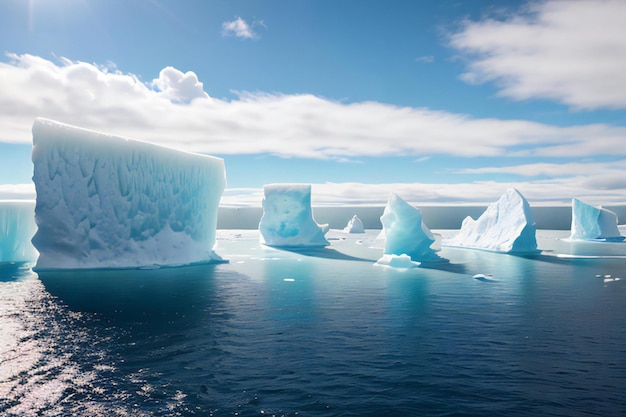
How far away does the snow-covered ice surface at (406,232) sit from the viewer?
19.5m

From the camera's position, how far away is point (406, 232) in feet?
64.5

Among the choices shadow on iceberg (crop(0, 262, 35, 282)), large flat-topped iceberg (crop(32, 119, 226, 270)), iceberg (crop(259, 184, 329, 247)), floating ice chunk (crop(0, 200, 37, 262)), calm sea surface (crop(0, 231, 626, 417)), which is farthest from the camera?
iceberg (crop(259, 184, 329, 247))

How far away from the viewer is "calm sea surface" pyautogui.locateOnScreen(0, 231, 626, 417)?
16.6ft

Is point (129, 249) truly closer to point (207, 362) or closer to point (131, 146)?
point (131, 146)

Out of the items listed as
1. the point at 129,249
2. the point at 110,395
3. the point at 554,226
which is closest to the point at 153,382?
the point at 110,395

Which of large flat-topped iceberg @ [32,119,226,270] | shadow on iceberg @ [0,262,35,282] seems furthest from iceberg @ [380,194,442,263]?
shadow on iceberg @ [0,262,35,282]

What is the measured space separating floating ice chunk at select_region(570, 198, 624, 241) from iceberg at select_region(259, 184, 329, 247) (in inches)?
709

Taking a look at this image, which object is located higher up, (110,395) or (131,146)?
(131,146)

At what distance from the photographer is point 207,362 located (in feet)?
20.9

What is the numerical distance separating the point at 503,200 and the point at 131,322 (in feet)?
64.8

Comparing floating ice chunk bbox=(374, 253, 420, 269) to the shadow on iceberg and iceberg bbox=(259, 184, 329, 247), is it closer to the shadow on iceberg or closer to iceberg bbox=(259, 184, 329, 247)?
iceberg bbox=(259, 184, 329, 247)

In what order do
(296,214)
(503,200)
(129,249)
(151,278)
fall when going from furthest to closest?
1. (296,214)
2. (503,200)
3. (129,249)
4. (151,278)

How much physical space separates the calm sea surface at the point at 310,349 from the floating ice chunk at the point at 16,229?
6.61 metres

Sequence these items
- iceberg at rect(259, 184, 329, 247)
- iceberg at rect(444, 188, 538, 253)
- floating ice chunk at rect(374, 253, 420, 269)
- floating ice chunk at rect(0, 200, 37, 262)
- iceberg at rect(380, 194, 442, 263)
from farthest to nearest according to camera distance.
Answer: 1. iceberg at rect(259, 184, 329, 247)
2. iceberg at rect(444, 188, 538, 253)
3. iceberg at rect(380, 194, 442, 263)
4. floating ice chunk at rect(0, 200, 37, 262)
5. floating ice chunk at rect(374, 253, 420, 269)
